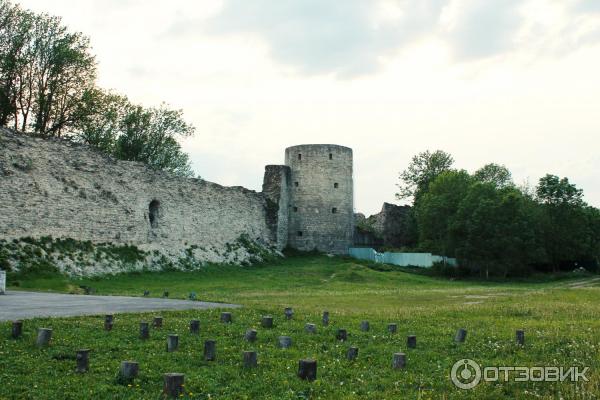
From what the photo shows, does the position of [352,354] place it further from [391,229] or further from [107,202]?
[391,229]

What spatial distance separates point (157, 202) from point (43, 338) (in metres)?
25.6

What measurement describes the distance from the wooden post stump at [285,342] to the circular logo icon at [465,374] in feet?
9.89

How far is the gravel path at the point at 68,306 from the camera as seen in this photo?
13.7 m

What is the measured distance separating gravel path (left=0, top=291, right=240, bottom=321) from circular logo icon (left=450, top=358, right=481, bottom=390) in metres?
8.60

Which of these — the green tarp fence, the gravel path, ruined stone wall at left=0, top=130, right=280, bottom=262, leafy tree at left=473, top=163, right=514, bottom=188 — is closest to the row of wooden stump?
the gravel path

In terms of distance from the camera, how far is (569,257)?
172ft

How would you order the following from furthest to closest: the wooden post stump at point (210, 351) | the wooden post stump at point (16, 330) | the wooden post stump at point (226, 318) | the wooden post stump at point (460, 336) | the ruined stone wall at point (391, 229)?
the ruined stone wall at point (391, 229), the wooden post stump at point (226, 318), the wooden post stump at point (460, 336), the wooden post stump at point (16, 330), the wooden post stump at point (210, 351)

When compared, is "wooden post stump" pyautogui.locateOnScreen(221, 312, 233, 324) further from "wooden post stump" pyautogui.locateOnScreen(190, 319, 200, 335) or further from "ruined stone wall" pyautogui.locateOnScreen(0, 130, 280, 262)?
"ruined stone wall" pyautogui.locateOnScreen(0, 130, 280, 262)

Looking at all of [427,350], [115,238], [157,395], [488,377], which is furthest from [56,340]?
[115,238]

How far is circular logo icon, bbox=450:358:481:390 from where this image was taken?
826 cm

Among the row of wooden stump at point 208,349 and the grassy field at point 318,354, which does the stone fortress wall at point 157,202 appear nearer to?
the grassy field at point 318,354

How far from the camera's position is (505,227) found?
41719mm

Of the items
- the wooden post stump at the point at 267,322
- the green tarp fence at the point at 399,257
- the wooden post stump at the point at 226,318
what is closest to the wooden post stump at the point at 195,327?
the wooden post stump at the point at 226,318

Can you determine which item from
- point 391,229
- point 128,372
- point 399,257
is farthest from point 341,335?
point 391,229
